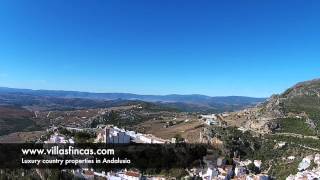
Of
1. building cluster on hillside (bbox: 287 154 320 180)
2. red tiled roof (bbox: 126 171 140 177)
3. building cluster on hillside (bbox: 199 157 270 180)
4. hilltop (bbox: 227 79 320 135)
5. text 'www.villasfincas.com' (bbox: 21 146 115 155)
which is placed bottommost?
building cluster on hillside (bbox: 199 157 270 180)

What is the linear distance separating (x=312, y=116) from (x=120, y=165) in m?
47.6

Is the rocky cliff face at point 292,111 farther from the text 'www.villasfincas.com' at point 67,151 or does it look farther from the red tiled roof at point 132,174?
the text 'www.villasfincas.com' at point 67,151

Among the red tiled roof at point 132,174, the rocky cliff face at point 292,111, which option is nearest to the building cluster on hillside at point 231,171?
the red tiled roof at point 132,174

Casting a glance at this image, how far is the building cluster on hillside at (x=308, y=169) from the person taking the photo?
46200mm

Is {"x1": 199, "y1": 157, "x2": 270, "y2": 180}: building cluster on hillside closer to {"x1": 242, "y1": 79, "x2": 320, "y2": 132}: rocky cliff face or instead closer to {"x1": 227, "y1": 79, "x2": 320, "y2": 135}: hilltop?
{"x1": 227, "y1": 79, "x2": 320, "y2": 135}: hilltop

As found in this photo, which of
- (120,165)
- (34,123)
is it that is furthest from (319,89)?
(34,123)

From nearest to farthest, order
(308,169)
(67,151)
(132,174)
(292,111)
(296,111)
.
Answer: (132,174)
(67,151)
(308,169)
(296,111)
(292,111)

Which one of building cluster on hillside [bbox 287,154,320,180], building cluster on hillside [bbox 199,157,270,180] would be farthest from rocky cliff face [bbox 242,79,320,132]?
building cluster on hillside [bbox 199,157,270,180]

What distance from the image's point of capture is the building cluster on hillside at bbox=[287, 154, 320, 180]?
46200 mm

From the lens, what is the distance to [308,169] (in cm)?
5253

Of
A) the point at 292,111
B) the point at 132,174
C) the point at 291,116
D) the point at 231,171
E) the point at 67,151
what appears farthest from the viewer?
the point at 292,111

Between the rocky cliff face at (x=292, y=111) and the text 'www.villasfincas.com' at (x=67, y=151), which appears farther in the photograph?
the rocky cliff face at (x=292, y=111)

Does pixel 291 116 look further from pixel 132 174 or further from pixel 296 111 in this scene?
pixel 132 174

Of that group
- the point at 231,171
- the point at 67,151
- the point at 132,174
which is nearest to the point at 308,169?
the point at 231,171
